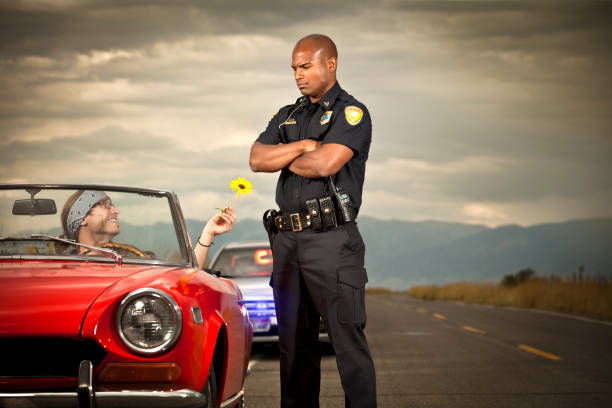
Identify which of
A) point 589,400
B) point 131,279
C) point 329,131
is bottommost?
point 589,400

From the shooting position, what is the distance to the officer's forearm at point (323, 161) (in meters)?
4.71

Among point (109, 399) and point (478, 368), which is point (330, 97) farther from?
point (478, 368)

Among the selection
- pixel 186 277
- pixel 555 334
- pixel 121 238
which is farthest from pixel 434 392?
pixel 555 334

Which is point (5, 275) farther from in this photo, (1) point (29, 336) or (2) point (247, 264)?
(2) point (247, 264)

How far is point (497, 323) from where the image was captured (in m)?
17.1

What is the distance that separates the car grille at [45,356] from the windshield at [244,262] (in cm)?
772

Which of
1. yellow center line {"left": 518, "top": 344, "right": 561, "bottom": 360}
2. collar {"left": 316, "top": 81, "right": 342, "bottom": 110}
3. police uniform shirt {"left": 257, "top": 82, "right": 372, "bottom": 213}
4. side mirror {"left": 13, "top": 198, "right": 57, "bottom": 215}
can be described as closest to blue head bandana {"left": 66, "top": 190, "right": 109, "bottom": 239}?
side mirror {"left": 13, "top": 198, "right": 57, "bottom": 215}

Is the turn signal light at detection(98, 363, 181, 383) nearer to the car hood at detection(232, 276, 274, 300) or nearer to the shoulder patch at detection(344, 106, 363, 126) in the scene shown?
the shoulder patch at detection(344, 106, 363, 126)

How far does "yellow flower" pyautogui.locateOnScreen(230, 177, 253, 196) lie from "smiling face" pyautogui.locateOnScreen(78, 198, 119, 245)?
710mm

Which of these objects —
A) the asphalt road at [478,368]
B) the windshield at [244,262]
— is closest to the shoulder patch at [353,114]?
the asphalt road at [478,368]

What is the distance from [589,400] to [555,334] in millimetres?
7072

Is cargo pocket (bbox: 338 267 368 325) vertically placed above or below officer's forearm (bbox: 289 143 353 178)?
below

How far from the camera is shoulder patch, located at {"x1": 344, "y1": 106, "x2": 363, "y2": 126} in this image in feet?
16.1

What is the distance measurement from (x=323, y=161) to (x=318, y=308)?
0.79m
